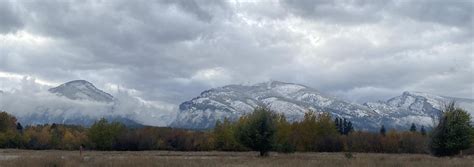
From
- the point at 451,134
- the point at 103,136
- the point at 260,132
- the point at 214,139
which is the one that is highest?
the point at 103,136

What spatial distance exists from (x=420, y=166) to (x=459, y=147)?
81.3 ft

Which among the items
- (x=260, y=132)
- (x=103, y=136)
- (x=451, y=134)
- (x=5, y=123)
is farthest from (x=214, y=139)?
(x=451, y=134)

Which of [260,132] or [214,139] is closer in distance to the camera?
[260,132]

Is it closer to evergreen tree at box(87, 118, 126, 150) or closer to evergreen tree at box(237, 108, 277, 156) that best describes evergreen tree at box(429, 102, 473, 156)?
evergreen tree at box(237, 108, 277, 156)

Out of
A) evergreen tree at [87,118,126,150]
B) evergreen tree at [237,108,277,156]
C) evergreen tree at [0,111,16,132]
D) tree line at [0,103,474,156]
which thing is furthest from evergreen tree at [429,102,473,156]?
evergreen tree at [0,111,16,132]

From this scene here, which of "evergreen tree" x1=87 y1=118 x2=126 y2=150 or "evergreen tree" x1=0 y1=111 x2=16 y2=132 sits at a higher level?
"evergreen tree" x1=0 y1=111 x2=16 y2=132

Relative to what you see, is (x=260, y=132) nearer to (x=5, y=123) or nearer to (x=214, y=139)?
(x=214, y=139)

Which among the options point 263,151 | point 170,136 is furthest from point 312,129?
point 263,151

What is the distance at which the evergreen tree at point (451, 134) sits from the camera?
56.6 meters

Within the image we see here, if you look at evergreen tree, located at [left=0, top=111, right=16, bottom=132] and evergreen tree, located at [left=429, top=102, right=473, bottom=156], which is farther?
evergreen tree, located at [left=0, top=111, right=16, bottom=132]

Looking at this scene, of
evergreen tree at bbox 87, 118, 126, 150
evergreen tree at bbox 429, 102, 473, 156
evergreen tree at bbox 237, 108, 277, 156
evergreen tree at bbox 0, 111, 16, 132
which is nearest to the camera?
evergreen tree at bbox 429, 102, 473, 156

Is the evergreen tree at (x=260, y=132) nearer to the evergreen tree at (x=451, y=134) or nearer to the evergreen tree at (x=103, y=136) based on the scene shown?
the evergreen tree at (x=451, y=134)

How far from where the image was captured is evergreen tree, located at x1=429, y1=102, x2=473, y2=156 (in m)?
56.6

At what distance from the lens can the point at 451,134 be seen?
185ft
